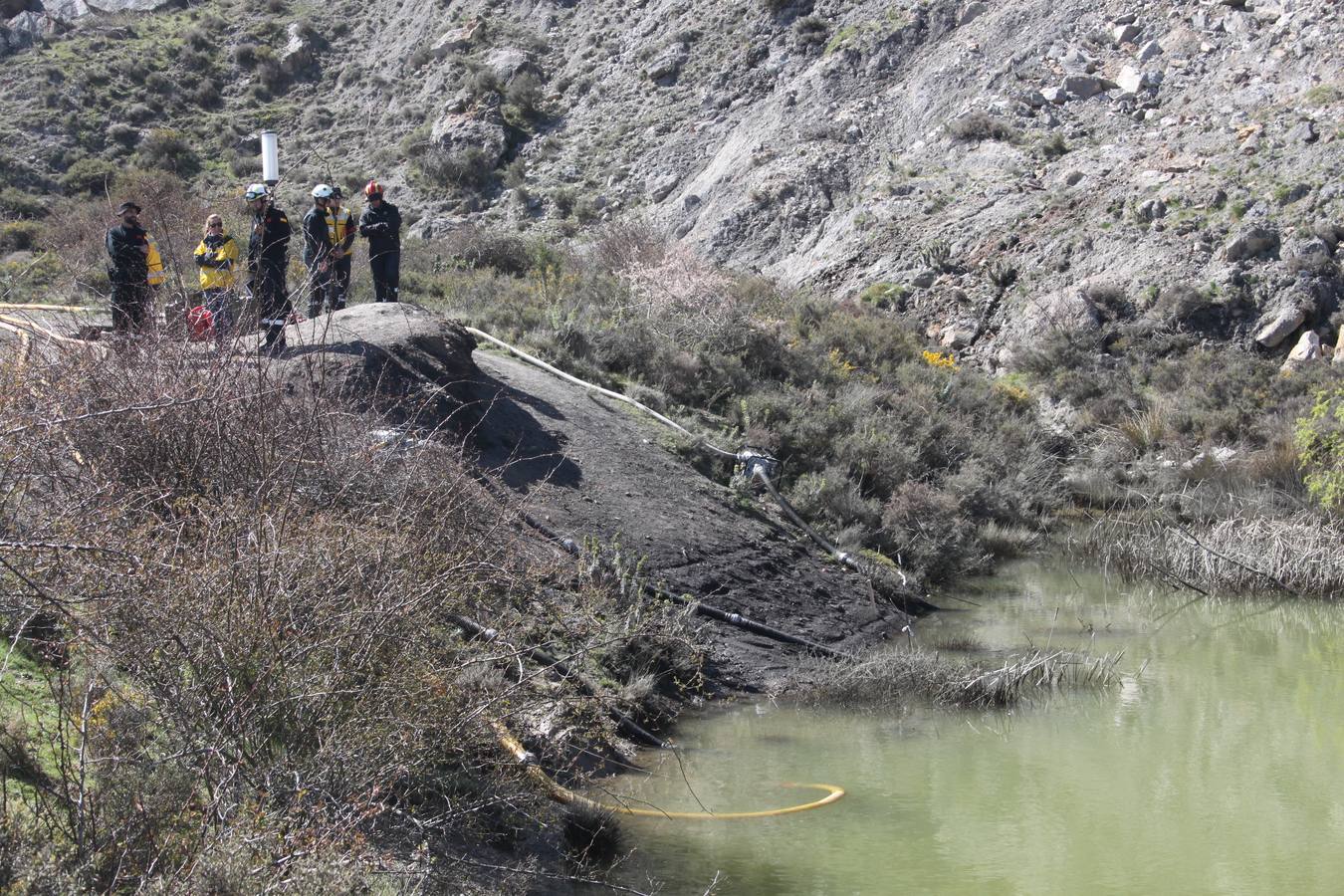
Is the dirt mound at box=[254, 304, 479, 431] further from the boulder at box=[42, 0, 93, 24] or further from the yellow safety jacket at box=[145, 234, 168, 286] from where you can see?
the boulder at box=[42, 0, 93, 24]

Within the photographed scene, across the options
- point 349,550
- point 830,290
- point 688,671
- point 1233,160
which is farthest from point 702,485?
point 1233,160

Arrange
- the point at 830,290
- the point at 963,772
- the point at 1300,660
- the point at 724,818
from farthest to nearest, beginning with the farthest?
the point at 830,290 → the point at 1300,660 → the point at 963,772 → the point at 724,818

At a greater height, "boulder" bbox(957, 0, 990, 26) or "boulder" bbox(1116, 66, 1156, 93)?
"boulder" bbox(957, 0, 990, 26)

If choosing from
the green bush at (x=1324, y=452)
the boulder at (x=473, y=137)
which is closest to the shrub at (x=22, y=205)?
the boulder at (x=473, y=137)

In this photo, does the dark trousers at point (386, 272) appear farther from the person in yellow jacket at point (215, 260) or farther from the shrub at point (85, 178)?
the shrub at point (85, 178)

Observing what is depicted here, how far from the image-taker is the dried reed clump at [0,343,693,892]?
4605 millimetres

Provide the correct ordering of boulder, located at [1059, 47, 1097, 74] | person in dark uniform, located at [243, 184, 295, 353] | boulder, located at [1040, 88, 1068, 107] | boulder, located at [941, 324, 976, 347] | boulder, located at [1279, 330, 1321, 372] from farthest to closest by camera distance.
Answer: boulder, located at [1059, 47, 1097, 74]
boulder, located at [1040, 88, 1068, 107]
boulder, located at [941, 324, 976, 347]
boulder, located at [1279, 330, 1321, 372]
person in dark uniform, located at [243, 184, 295, 353]

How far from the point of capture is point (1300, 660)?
12.5 metres

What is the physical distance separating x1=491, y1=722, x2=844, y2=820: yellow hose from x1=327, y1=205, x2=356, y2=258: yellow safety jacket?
747 centimetres

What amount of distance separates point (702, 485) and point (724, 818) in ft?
22.8

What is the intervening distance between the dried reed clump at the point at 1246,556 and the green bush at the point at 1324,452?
0.36 m

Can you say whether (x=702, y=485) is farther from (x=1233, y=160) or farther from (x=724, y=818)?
(x=1233, y=160)

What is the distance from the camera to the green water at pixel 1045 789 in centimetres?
751

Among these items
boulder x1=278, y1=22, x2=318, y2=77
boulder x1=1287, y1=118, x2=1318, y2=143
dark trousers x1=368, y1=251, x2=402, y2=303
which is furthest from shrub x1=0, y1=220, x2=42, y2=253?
boulder x1=1287, y1=118, x2=1318, y2=143
